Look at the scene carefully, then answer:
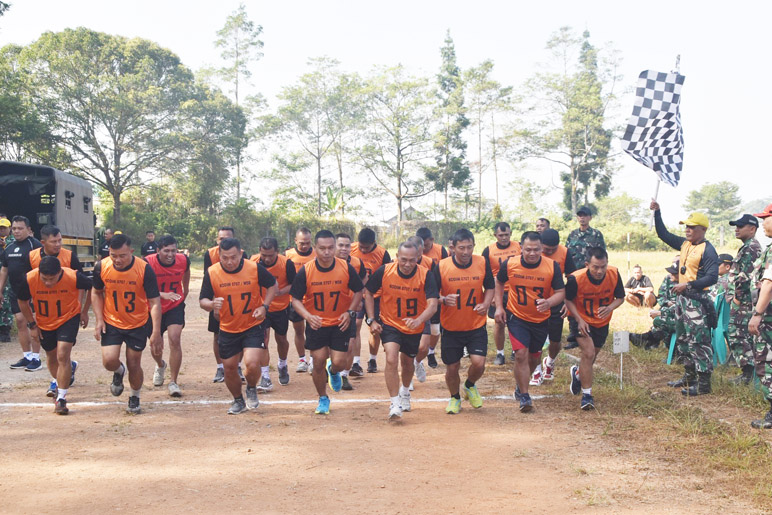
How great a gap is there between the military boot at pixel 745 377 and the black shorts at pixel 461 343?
346cm

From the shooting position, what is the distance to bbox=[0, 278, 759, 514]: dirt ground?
14.9 feet

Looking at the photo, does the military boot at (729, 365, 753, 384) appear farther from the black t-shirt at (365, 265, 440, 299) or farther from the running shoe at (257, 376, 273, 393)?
the running shoe at (257, 376, 273, 393)

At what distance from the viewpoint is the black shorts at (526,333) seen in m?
7.18

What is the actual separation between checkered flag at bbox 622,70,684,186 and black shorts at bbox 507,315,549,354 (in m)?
3.72

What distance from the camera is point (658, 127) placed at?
375 inches

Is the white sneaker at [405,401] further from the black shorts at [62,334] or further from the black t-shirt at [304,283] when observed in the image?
the black shorts at [62,334]

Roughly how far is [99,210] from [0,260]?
3297 centimetres

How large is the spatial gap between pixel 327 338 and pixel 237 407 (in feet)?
4.27

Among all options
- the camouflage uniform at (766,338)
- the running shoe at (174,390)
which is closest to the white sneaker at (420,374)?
the running shoe at (174,390)

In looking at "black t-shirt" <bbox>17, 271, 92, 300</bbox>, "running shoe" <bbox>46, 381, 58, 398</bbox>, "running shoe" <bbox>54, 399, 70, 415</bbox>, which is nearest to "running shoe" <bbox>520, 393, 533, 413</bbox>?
"running shoe" <bbox>54, 399, 70, 415</bbox>

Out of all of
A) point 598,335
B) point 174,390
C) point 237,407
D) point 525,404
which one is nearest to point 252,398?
point 237,407

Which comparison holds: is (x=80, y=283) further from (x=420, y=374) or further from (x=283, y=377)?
(x=420, y=374)

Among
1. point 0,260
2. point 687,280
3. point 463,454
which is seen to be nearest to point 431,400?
point 463,454

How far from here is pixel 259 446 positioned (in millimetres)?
5863
